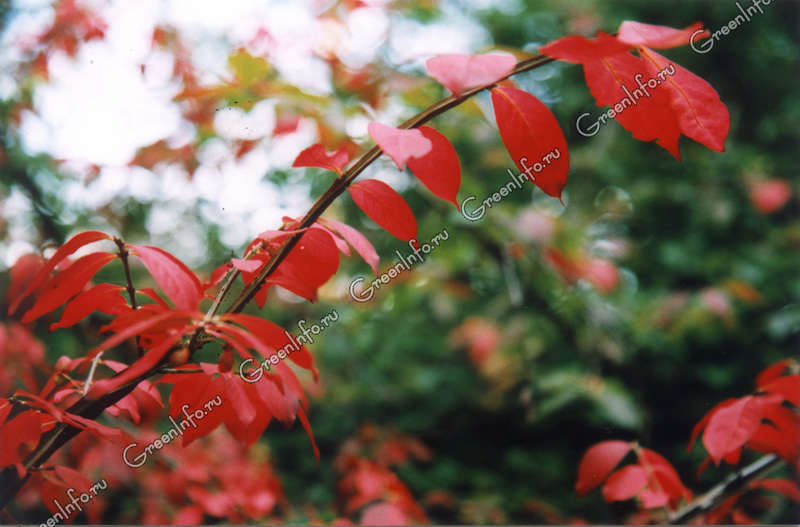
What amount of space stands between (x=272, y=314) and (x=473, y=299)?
90cm

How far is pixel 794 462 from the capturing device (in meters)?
0.67

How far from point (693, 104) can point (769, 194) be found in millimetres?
2122

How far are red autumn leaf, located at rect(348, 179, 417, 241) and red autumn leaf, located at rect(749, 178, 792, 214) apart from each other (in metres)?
2.27

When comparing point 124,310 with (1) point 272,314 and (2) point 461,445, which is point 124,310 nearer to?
(1) point 272,314

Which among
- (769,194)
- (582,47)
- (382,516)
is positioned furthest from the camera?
(769,194)

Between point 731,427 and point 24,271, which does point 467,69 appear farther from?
point 24,271

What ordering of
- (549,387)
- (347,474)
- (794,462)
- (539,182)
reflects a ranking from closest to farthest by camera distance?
(539,182) → (794,462) → (549,387) → (347,474)

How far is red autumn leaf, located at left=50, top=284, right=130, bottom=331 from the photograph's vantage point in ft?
1.83

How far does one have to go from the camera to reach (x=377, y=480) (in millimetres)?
1500

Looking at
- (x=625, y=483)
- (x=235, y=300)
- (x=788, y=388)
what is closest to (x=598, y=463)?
(x=625, y=483)

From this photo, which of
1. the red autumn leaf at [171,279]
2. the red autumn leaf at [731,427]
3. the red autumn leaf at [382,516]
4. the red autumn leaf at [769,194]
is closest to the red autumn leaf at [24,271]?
the red autumn leaf at [171,279]

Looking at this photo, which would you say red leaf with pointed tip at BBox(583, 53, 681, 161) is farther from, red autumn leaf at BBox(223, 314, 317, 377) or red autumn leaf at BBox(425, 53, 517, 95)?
red autumn leaf at BBox(223, 314, 317, 377)

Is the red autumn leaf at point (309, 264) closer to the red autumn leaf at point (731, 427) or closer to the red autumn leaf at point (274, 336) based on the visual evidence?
the red autumn leaf at point (274, 336)

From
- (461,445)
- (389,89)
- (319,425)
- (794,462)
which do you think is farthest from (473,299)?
(794,462)
